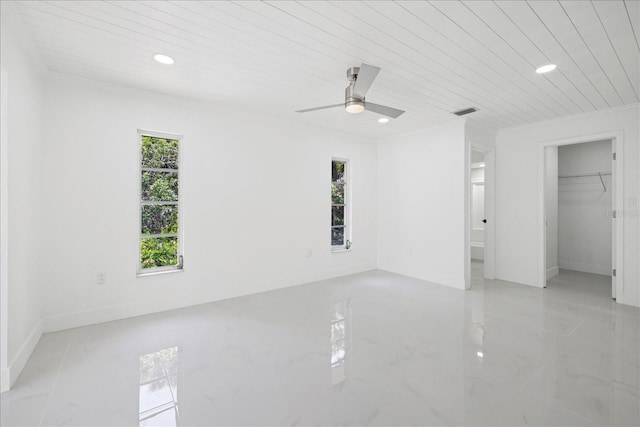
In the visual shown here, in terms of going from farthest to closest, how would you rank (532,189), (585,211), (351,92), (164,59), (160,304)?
(585,211) → (532,189) → (160,304) → (351,92) → (164,59)

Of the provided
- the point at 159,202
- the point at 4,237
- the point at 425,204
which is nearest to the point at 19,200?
the point at 4,237

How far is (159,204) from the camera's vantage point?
12.2 feet

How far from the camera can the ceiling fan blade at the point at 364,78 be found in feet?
8.23

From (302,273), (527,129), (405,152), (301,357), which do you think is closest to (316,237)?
(302,273)

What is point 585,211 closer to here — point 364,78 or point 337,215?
point 337,215

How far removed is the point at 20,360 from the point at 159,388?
1.22 metres

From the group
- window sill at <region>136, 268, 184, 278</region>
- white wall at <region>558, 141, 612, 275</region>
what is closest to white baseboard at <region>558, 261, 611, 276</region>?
white wall at <region>558, 141, 612, 275</region>

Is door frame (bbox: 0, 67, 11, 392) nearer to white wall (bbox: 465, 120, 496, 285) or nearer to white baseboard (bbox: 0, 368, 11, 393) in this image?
white baseboard (bbox: 0, 368, 11, 393)

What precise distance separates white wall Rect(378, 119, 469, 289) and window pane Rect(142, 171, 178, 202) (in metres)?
3.73

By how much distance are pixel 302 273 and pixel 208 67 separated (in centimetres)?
323

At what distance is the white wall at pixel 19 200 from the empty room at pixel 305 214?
0.03 meters

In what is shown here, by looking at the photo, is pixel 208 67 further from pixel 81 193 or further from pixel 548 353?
pixel 548 353

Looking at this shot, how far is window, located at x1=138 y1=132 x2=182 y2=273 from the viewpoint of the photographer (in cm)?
366

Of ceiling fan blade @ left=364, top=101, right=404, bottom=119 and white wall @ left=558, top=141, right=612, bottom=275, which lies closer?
ceiling fan blade @ left=364, top=101, right=404, bottom=119
